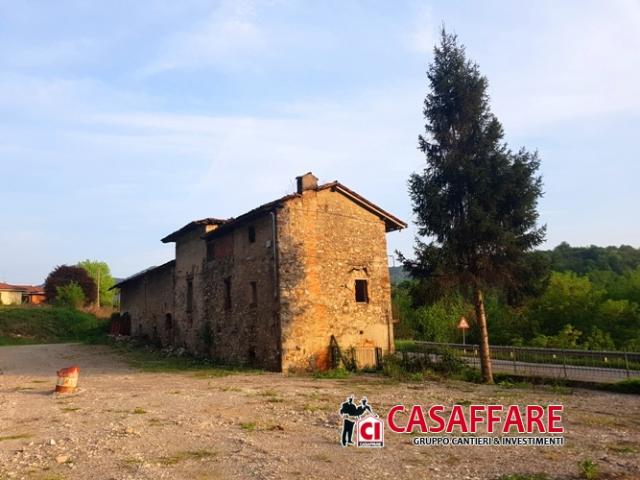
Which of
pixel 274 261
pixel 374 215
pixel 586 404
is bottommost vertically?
pixel 586 404

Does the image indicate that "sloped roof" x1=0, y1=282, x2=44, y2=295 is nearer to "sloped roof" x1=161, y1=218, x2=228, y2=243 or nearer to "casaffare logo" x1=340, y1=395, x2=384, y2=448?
"sloped roof" x1=161, y1=218, x2=228, y2=243

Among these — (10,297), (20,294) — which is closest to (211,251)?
(10,297)

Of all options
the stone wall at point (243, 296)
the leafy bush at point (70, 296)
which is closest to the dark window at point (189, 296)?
the stone wall at point (243, 296)

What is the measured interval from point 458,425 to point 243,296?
13.2m

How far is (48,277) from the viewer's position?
58.3m

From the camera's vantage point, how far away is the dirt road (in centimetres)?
→ 702

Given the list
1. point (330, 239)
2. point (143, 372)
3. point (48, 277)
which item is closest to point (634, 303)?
point (330, 239)

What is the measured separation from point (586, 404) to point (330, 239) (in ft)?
36.8

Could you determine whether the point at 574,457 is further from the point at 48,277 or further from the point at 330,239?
the point at 48,277

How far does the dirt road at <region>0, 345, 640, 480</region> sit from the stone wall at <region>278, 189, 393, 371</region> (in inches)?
123

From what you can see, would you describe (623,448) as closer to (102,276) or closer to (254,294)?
(254,294)

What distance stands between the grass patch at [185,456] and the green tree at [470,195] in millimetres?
11869

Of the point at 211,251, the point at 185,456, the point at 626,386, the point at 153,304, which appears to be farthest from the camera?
the point at 153,304

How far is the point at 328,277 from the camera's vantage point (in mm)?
20828
